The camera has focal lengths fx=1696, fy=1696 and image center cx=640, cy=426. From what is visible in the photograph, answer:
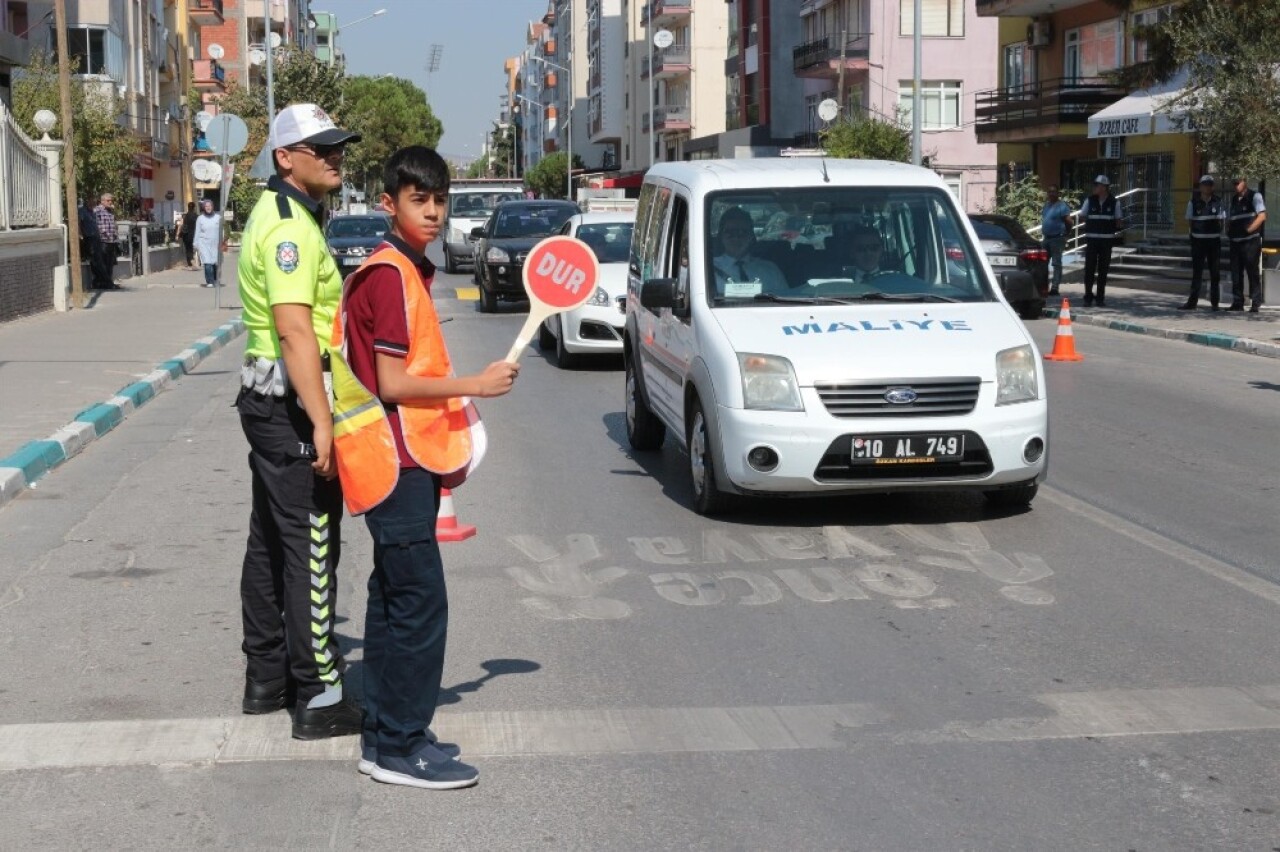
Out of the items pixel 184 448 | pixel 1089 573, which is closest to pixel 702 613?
pixel 1089 573

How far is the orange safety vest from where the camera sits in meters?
4.71

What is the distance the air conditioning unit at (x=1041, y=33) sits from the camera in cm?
4656

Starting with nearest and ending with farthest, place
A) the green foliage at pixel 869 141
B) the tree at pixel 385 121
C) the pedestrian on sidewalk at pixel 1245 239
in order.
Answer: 1. the pedestrian on sidewalk at pixel 1245 239
2. the green foliage at pixel 869 141
3. the tree at pixel 385 121

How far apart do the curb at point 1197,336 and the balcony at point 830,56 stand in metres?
35.3

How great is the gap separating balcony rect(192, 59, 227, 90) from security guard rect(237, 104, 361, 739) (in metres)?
83.1

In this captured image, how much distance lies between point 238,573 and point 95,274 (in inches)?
1037

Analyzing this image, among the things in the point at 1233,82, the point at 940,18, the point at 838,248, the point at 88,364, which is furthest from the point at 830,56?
the point at 838,248

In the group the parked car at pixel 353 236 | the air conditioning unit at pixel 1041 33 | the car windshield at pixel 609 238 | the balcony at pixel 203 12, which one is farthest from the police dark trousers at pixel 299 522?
the balcony at pixel 203 12

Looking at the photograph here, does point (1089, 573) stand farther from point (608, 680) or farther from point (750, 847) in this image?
point (750, 847)

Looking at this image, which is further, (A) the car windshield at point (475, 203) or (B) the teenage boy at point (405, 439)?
(A) the car windshield at point (475, 203)

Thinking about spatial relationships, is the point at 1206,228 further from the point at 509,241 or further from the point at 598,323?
the point at 509,241

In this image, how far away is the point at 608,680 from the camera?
19.9ft

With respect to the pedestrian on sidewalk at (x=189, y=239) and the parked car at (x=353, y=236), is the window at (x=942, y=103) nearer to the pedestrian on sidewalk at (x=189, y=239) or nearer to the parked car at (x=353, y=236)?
the pedestrian on sidewalk at (x=189, y=239)

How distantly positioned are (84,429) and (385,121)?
388 ft
